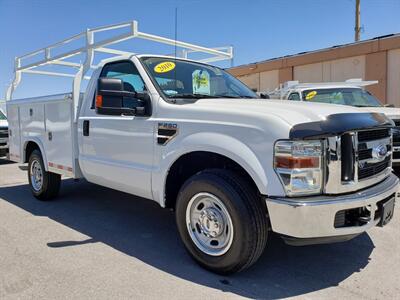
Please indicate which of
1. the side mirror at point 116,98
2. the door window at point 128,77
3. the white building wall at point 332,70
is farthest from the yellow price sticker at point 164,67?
the white building wall at point 332,70

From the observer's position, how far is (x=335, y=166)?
9.63 feet

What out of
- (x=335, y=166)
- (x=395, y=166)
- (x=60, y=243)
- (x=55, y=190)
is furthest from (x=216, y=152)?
(x=395, y=166)

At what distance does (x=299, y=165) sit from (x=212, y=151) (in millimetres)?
759

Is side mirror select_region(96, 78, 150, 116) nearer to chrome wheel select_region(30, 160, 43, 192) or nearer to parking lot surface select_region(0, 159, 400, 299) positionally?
parking lot surface select_region(0, 159, 400, 299)

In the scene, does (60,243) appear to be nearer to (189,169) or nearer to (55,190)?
(189,169)

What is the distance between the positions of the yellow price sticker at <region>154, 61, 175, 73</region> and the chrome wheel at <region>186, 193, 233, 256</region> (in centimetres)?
156

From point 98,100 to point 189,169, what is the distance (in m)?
1.21

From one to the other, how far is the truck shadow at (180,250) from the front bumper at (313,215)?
518 mm

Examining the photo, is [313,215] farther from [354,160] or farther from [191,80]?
[191,80]

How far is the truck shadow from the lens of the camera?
3.24 m

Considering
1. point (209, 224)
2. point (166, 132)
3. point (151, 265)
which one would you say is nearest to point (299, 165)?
point (209, 224)

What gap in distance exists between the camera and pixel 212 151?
329 cm

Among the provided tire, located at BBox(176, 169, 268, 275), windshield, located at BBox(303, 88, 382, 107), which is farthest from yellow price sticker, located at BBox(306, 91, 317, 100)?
tire, located at BBox(176, 169, 268, 275)

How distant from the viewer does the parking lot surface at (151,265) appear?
3.09 metres
